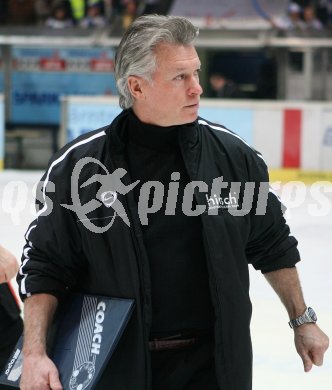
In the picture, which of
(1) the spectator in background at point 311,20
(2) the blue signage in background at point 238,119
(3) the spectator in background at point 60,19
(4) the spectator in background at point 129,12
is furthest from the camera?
(3) the spectator in background at point 60,19

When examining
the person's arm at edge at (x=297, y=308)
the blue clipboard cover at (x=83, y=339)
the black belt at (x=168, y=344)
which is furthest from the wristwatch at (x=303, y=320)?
the blue clipboard cover at (x=83, y=339)

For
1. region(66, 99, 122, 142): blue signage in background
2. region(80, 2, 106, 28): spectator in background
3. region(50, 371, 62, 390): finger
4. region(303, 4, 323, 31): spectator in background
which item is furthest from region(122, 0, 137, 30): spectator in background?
region(50, 371, 62, 390): finger

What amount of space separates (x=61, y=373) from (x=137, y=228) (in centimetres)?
38

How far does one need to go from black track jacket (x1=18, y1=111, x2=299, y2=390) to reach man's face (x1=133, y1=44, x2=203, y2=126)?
0.05 meters

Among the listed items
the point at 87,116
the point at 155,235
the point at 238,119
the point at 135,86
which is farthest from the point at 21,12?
the point at 155,235

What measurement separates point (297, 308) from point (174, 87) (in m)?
0.66

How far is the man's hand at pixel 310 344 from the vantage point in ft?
7.90

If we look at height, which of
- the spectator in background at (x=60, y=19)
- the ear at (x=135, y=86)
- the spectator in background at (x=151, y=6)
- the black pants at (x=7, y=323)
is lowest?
the spectator in background at (x=60, y=19)

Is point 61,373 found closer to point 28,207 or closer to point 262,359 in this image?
point 262,359

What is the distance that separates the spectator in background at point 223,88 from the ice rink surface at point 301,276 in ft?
11.7

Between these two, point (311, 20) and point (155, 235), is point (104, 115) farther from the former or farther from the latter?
point (155, 235)

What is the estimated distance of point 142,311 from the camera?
2.18 metres

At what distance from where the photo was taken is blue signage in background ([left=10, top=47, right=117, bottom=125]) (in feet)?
55.5

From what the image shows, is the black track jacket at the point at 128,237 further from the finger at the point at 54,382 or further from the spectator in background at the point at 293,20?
the spectator in background at the point at 293,20
